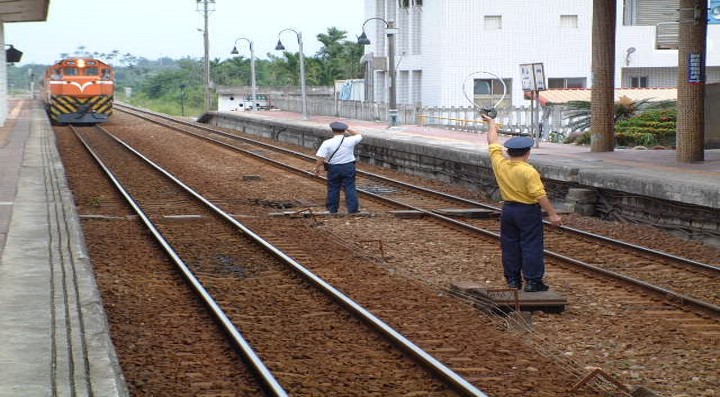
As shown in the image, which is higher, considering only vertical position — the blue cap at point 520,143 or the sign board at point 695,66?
the sign board at point 695,66

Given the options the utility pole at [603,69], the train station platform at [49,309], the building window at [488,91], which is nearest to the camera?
the train station platform at [49,309]

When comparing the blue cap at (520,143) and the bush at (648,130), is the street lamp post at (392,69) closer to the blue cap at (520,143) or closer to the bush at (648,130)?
the bush at (648,130)

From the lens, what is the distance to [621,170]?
19188mm

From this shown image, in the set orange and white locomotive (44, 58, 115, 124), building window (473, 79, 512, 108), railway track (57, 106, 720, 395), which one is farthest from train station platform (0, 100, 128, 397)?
building window (473, 79, 512, 108)

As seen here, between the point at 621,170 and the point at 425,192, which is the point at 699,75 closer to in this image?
the point at 621,170

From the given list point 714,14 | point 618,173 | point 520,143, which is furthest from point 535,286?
point 714,14

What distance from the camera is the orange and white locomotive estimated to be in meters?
48.0

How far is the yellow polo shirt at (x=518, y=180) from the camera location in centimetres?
1007

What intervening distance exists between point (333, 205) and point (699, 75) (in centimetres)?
817

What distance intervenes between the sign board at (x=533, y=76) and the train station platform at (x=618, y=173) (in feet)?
5.04

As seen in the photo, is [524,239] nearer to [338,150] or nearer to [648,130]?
[338,150]

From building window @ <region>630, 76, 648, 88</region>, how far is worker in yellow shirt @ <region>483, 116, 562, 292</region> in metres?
46.2

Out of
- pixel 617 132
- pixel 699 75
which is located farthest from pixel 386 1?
pixel 699 75

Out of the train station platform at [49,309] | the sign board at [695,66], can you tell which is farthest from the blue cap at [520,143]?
the sign board at [695,66]
